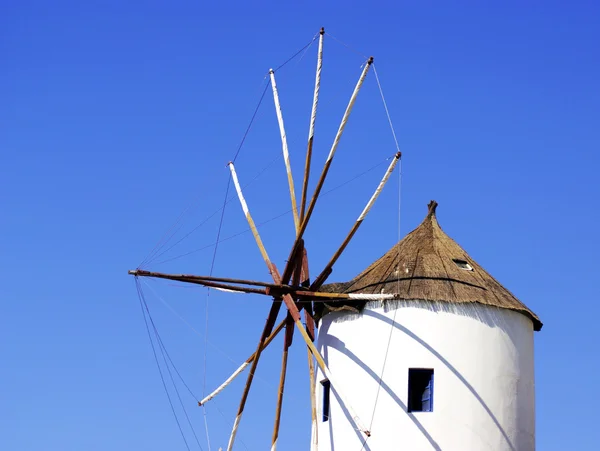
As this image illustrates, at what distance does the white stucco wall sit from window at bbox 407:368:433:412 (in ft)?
0.39

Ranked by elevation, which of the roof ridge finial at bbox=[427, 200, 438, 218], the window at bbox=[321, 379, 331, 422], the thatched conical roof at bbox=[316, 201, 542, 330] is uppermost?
the roof ridge finial at bbox=[427, 200, 438, 218]

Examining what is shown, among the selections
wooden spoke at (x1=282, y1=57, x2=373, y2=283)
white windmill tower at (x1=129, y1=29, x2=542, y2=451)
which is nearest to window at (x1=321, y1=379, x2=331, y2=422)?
white windmill tower at (x1=129, y1=29, x2=542, y2=451)

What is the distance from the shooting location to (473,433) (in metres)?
24.7

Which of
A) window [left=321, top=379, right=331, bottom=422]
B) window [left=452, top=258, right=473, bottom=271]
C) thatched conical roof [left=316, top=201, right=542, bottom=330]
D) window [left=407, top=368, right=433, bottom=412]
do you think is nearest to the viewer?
window [left=407, top=368, right=433, bottom=412]

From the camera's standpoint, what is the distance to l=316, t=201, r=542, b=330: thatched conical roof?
83.6ft

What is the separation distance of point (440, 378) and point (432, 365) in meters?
0.29

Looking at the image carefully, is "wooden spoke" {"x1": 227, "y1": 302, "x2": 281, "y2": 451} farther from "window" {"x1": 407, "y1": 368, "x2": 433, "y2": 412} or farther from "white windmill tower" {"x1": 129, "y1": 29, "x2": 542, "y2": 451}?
"window" {"x1": 407, "y1": 368, "x2": 433, "y2": 412}

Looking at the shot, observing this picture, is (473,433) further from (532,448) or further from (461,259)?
(461,259)

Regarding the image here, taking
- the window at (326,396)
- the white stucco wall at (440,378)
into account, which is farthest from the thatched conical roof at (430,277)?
the window at (326,396)

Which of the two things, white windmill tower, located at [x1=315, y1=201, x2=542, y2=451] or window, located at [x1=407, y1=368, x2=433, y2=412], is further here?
window, located at [x1=407, y1=368, x2=433, y2=412]

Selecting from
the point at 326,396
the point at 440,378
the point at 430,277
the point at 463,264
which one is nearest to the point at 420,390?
the point at 440,378

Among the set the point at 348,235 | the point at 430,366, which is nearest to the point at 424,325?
the point at 430,366

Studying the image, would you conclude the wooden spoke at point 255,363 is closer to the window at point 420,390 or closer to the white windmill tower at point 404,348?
the white windmill tower at point 404,348

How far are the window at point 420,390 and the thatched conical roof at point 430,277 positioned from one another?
1395 mm
